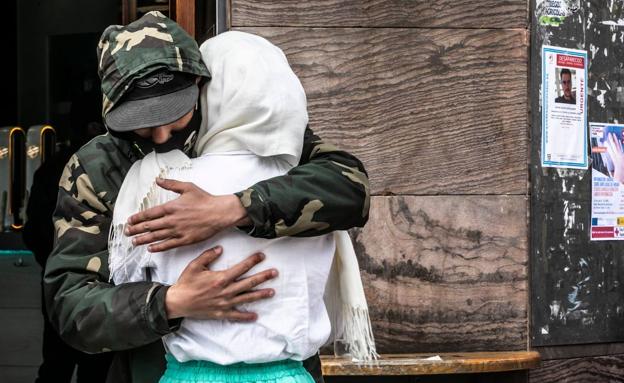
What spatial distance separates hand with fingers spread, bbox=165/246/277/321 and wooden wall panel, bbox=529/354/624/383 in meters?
2.71

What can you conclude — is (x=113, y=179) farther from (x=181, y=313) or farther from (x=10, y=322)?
(x=10, y=322)

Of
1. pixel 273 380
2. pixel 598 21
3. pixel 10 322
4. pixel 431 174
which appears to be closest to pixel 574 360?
pixel 431 174

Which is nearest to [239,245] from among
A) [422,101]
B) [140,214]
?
[140,214]

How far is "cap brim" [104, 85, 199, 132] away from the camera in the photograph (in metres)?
2.14

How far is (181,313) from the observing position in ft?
6.98

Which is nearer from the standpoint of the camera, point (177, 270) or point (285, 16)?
point (177, 270)

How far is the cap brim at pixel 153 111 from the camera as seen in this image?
7.02ft

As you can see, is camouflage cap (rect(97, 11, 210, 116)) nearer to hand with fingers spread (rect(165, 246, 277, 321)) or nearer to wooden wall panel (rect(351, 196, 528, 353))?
hand with fingers spread (rect(165, 246, 277, 321))

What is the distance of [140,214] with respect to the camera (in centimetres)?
211

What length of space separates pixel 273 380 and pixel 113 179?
1.88 ft

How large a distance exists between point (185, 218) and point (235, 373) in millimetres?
356

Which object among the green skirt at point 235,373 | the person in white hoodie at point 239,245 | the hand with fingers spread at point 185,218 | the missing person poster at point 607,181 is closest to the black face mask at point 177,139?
the person in white hoodie at point 239,245

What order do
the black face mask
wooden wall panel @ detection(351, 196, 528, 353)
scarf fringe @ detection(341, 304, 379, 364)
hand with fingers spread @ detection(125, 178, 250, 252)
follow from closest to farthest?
hand with fingers spread @ detection(125, 178, 250, 252) → the black face mask → scarf fringe @ detection(341, 304, 379, 364) → wooden wall panel @ detection(351, 196, 528, 353)

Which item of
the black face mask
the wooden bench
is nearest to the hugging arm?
the black face mask
